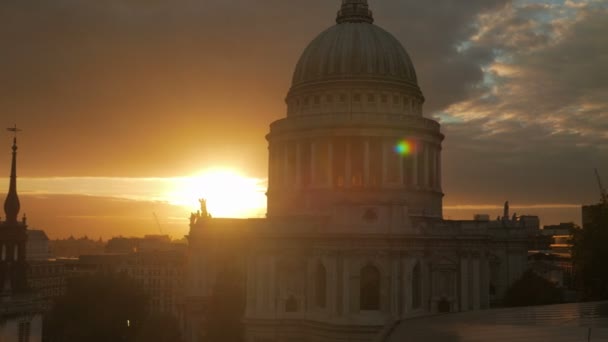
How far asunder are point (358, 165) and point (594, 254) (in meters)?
28.7

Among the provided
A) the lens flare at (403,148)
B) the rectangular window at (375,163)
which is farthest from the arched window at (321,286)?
the lens flare at (403,148)

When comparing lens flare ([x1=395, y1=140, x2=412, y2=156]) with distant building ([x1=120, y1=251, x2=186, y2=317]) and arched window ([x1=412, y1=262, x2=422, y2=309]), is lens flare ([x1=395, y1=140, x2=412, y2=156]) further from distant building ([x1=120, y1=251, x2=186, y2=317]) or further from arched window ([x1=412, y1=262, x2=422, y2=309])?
distant building ([x1=120, y1=251, x2=186, y2=317])

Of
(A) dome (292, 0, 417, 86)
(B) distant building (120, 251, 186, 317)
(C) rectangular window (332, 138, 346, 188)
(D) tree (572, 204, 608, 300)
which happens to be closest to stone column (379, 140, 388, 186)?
(C) rectangular window (332, 138, 346, 188)

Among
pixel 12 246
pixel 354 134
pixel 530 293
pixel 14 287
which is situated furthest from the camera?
pixel 354 134

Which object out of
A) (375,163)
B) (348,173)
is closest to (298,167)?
(348,173)

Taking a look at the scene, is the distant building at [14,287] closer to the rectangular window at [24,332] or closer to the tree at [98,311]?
the rectangular window at [24,332]

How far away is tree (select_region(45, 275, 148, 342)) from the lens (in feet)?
266

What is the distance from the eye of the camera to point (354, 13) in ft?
319

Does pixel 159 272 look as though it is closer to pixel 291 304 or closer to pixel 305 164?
pixel 305 164

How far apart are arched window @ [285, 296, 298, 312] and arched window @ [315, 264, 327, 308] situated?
2.38m

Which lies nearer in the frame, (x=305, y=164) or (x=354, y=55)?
(x=305, y=164)

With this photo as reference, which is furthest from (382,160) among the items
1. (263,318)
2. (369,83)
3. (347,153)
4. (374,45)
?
(263,318)

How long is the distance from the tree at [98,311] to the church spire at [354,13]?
43606 mm

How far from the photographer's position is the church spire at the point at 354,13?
97.1 m
